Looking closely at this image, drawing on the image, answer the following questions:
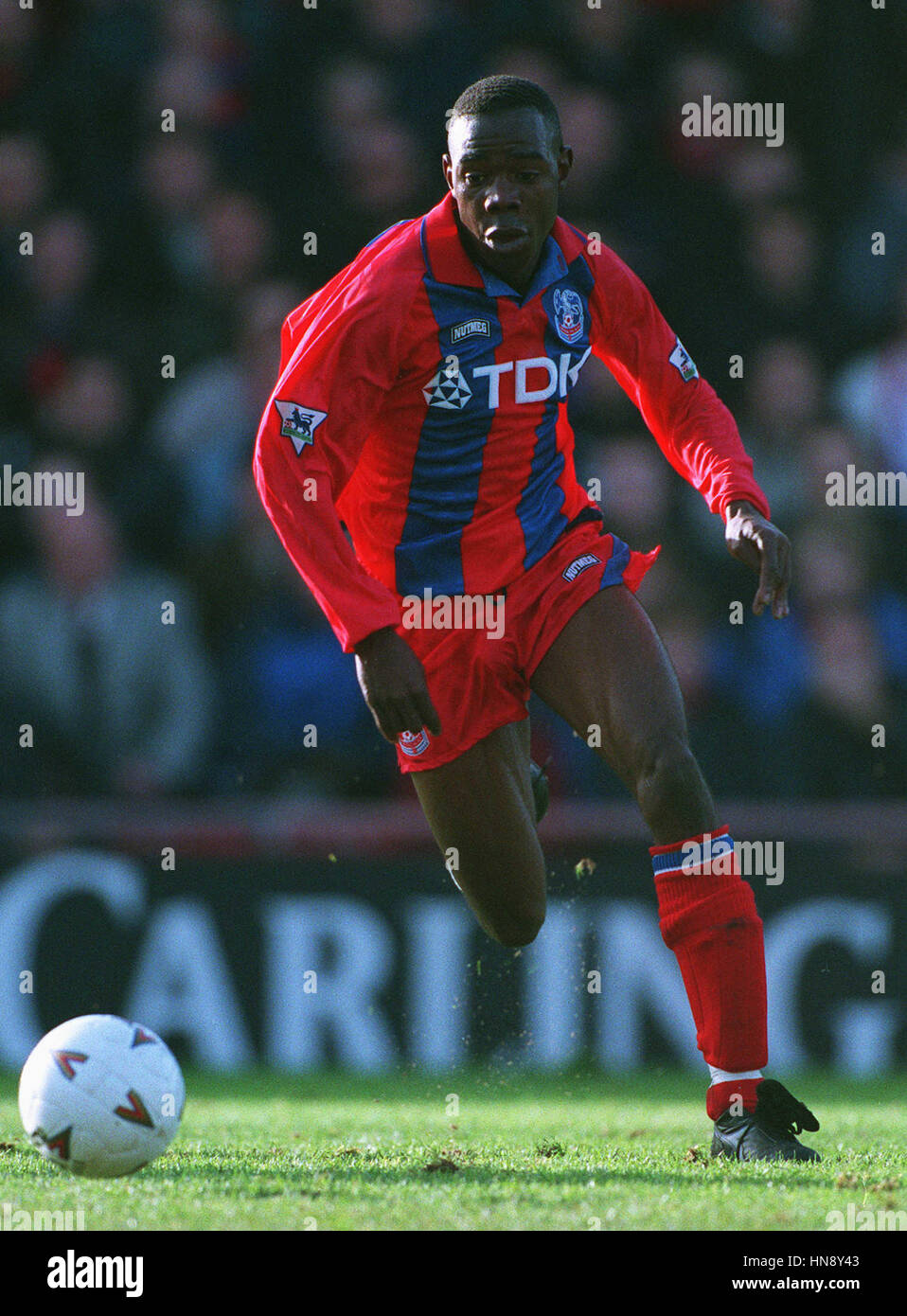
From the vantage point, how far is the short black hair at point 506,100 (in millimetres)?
4496

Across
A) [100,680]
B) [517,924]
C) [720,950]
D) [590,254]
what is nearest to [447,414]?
[590,254]

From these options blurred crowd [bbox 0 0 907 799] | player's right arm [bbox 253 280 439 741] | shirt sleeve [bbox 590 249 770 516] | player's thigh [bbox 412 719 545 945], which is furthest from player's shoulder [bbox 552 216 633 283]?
blurred crowd [bbox 0 0 907 799]

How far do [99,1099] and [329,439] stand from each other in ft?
5.23

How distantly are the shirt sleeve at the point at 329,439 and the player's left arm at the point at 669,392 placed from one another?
26.6 inches

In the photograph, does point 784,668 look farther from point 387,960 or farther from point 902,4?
point 902,4

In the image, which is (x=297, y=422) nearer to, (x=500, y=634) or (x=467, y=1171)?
(x=500, y=634)

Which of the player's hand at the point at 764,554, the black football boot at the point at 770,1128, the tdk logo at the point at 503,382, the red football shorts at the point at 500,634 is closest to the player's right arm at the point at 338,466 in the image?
the tdk logo at the point at 503,382

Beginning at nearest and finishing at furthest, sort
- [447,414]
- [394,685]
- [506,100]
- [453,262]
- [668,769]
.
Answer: [394,685] < [668,769] < [506,100] < [453,262] < [447,414]

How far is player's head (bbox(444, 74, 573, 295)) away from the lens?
177 inches

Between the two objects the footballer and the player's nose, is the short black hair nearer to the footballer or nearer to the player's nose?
the footballer

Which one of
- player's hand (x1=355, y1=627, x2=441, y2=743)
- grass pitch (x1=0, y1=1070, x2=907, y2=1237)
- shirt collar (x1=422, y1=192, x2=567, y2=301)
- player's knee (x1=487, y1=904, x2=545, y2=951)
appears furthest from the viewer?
player's knee (x1=487, y1=904, x2=545, y2=951)

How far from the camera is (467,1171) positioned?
13.9 feet

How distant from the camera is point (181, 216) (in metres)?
9.26

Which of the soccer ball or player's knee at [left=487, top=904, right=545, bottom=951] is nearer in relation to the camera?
the soccer ball
